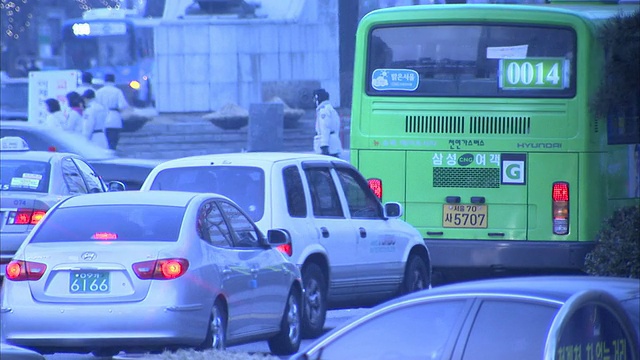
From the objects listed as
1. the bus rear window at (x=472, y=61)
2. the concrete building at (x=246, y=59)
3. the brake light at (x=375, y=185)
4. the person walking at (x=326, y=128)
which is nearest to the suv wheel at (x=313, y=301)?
the brake light at (x=375, y=185)

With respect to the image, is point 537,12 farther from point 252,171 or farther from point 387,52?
point 252,171

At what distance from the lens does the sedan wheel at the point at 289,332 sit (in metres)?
10.3

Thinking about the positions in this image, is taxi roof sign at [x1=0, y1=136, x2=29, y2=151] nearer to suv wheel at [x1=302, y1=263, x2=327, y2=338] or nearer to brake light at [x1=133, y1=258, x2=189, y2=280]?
suv wheel at [x1=302, y1=263, x2=327, y2=338]

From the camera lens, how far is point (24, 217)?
43.7 feet

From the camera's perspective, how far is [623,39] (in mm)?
8023

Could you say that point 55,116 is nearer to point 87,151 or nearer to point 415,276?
point 87,151

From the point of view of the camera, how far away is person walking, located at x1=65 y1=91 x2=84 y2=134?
27.6 metres

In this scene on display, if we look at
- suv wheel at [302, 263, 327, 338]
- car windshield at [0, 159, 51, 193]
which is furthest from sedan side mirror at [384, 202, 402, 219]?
car windshield at [0, 159, 51, 193]

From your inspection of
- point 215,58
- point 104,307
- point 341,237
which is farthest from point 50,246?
point 215,58

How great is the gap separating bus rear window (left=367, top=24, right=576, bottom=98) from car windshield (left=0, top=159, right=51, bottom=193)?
3965mm

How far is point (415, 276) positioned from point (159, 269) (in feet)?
16.3

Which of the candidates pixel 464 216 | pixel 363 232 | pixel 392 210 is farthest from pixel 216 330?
pixel 464 216

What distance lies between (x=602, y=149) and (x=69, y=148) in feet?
32.2

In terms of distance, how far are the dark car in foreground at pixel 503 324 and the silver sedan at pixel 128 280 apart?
3.12 metres
